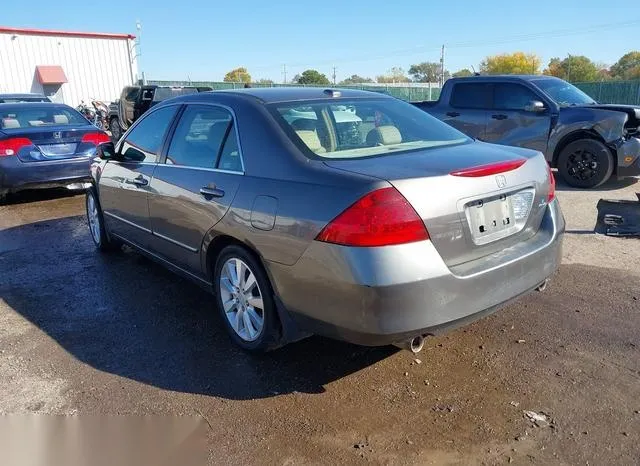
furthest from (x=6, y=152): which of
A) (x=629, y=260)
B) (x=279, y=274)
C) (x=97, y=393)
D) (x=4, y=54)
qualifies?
(x=4, y=54)

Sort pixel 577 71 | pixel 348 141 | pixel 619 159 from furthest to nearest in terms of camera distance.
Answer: pixel 577 71
pixel 619 159
pixel 348 141

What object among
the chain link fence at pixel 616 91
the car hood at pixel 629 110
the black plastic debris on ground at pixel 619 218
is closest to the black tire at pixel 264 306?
the black plastic debris on ground at pixel 619 218

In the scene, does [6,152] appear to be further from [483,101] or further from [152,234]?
[483,101]

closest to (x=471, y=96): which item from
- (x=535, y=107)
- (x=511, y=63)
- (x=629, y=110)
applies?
(x=535, y=107)

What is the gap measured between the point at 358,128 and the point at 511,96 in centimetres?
639

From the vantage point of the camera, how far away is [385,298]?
2.67 m

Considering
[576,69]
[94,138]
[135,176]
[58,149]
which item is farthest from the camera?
[576,69]

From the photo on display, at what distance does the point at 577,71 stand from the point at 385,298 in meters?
75.0

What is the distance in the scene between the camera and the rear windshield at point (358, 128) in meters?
3.36

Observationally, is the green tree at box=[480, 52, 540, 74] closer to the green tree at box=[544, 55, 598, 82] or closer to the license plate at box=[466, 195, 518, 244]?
the green tree at box=[544, 55, 598, 82]

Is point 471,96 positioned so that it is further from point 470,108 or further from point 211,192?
point 211,192

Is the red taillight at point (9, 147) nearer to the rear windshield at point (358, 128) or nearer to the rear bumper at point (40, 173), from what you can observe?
the rear bumper at point (40, 173)

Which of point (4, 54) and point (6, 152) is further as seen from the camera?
point (4, 54)

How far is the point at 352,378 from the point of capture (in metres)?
3.34
